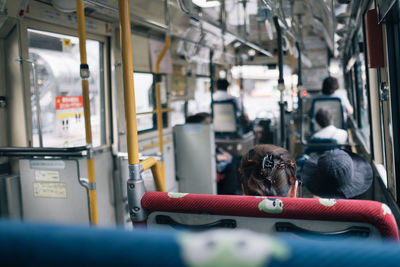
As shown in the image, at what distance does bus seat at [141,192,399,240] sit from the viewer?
3.79 ft

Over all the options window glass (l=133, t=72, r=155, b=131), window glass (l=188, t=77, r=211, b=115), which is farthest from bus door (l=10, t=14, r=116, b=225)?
window glass (l=188, t=77, r=211, b=115)

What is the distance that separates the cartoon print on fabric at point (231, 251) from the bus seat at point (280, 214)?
88 cm

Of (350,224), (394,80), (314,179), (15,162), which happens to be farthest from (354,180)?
(15,162)

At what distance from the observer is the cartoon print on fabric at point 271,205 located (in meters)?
1.22

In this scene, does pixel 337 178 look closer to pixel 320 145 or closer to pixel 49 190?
pixel 320 145

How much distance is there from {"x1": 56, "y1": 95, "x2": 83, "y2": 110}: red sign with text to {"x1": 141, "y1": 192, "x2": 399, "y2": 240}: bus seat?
265 cm

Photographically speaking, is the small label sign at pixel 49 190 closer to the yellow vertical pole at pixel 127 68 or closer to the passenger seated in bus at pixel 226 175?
the yellow vertical pole at pixel 127 68

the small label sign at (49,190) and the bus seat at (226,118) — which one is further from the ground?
the bus seat at (226,118)

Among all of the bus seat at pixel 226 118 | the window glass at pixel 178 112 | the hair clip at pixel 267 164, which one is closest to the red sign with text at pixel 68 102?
the window glass at pixel 178 112

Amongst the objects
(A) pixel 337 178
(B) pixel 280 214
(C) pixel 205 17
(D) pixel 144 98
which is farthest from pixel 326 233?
(D) pixel 144 98

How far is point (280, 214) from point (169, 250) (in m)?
0.92

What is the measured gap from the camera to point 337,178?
2240 millimetres

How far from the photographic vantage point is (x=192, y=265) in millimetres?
347

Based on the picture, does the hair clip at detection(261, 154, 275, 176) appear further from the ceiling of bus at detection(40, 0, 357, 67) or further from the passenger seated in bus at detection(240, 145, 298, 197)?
the ceiling of bus at detection(40, 0, 357, 67)
